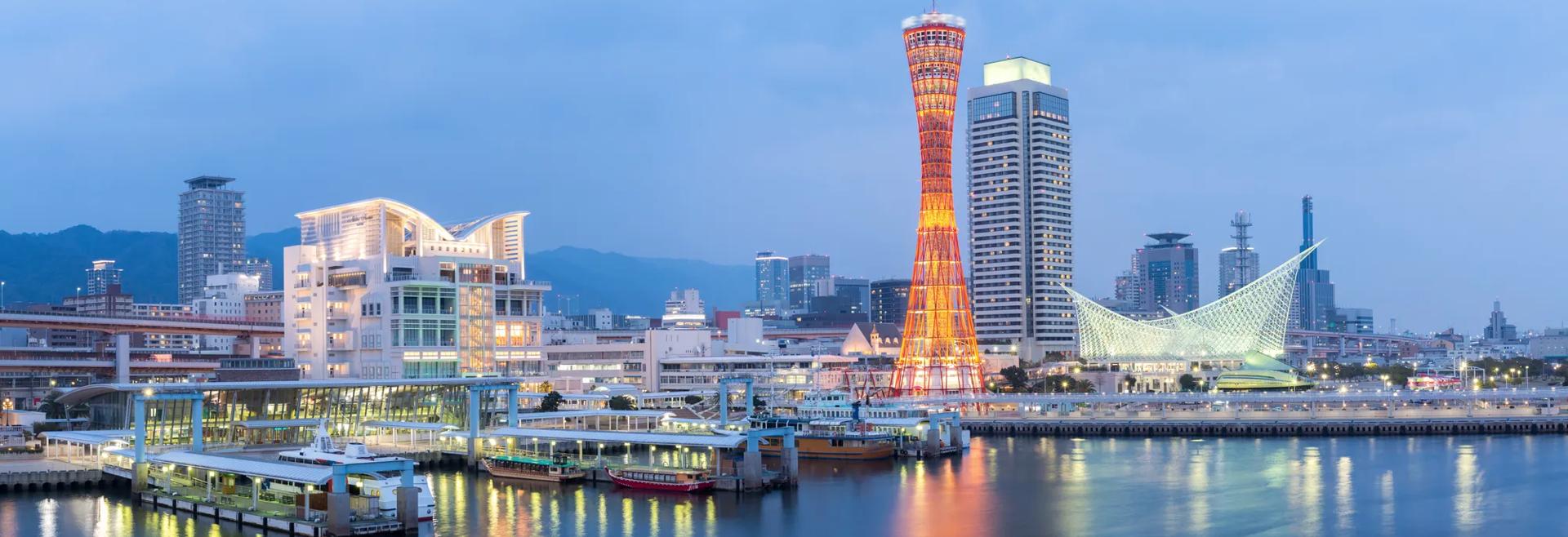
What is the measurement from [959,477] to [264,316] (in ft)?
241

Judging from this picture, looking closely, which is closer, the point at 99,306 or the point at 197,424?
the point at 197,424

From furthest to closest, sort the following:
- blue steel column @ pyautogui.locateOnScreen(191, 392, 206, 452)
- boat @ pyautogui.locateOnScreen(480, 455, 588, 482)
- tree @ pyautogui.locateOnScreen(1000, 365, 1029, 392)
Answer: tree @ pyautogui.locateOnScreen(1000, 365, 1029, 392) → boat @ pyautogui.locateOnScreen(480, 455, 588, 482) → blue steel column @ pyautogui.locateOnScreen(191, 392, 206, 452)

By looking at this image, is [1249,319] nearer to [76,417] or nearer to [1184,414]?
[1184,414]

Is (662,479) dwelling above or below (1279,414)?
above

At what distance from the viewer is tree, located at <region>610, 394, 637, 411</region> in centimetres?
5278

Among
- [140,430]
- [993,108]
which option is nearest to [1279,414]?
[140,430]

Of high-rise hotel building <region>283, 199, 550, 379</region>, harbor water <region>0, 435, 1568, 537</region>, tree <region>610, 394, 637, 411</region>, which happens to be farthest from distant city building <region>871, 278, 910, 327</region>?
harbor water <region>0, 435, 1568, 537</region>

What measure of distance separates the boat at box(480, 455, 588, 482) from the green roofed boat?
45.1 metres

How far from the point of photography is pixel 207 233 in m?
169

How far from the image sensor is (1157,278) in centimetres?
19088

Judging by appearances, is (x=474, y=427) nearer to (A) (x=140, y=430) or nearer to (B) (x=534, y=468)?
(B) (x=534, y=468)

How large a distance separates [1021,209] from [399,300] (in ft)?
177

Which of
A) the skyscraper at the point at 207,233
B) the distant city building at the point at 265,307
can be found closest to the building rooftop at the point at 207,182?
the skyscraper at the point at 207,233

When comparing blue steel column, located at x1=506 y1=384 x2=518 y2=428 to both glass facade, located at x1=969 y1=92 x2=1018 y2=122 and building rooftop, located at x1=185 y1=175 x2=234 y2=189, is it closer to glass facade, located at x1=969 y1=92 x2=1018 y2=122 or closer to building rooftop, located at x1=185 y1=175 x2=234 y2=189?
glass facade, located at x1=969 y1=92 x2=1018 y2=122
